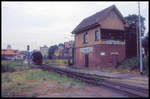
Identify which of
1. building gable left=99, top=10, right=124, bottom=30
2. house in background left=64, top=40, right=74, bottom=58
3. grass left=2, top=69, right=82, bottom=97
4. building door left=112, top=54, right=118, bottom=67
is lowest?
grass left=2, top=69, right=82, bottom=97

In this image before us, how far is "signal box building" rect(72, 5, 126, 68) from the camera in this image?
23266mm

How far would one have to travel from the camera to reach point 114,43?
24125 millimetres

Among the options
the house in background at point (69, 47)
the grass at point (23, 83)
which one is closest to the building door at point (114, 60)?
the house in background at point (69, 47)

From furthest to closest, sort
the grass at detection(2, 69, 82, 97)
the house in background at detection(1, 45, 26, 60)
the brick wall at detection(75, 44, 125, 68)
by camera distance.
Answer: the house in background at detection(1, 45, 26, 60) → the brick wall at detection(75, 44, 125, 68) → the grass at detection(2, 69, 82, 97)

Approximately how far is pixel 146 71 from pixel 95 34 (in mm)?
9981

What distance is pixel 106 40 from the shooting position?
2342 centimetres

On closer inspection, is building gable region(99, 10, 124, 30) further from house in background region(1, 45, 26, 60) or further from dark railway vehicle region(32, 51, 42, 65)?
house in background region(1, 45, 26, 60)

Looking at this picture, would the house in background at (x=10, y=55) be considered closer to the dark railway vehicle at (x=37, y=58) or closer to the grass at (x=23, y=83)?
the dark railway vehicle at (x=37, y=58)

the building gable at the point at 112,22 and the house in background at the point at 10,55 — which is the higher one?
the building gable at the point at 112,22

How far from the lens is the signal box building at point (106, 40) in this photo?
2327 centimetres

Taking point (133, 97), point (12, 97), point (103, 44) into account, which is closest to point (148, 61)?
point (103, 44)

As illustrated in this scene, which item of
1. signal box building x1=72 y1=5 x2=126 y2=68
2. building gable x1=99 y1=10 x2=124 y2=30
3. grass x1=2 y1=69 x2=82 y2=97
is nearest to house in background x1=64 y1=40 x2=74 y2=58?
signal box building x1=72 y1=5 x2=126 y2=68

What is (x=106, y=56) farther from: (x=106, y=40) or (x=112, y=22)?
(x=112, y=22)

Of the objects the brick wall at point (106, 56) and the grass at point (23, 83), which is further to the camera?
the brick wall at point (106, 56)
